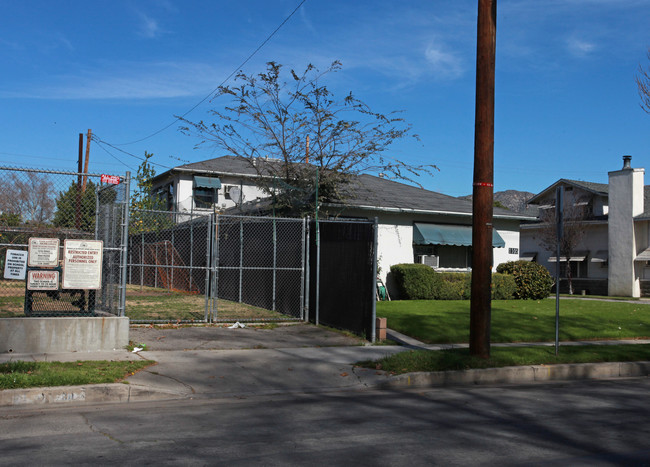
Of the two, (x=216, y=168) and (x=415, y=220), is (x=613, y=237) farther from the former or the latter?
(x=216, y=168)

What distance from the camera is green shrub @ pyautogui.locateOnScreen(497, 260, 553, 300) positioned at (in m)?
23.9

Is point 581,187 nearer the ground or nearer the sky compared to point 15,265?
nearer the sky

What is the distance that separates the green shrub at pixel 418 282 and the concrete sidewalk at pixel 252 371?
9513 mm

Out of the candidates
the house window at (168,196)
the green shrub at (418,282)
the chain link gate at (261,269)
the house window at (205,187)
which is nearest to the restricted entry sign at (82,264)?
the chain link gate at (261,269)

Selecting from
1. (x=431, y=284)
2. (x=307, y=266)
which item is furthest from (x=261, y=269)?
(x=431, y=284)

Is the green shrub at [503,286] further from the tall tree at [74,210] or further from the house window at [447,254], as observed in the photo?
the tall tree at [74,210]

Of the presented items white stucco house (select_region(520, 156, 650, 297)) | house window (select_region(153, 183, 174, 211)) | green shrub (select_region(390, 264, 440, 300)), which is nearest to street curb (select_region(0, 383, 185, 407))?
green shrub (select_region(390, 264, 440, 300))

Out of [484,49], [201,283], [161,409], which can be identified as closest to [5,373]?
[161,409]

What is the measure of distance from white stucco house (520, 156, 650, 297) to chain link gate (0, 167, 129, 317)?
2970 centimetres

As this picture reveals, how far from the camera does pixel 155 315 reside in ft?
49.0

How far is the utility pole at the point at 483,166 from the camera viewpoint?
9891mm

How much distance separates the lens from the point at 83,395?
763 cm

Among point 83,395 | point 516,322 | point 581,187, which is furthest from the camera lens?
point 581,187

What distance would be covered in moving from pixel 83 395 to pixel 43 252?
3388 mm
